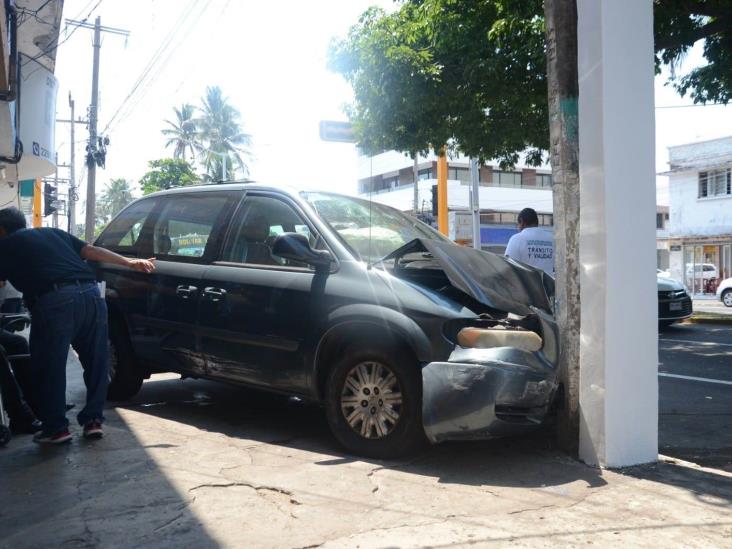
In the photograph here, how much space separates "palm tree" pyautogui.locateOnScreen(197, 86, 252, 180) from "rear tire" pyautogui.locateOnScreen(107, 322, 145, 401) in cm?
4105

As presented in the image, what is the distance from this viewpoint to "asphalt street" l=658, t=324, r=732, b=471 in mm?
4547

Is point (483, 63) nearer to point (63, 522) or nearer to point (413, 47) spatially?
point (413, 47)

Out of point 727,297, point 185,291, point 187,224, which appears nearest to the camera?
point 185,291

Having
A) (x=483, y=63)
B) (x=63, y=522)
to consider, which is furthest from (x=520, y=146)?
(x=63, y=522)

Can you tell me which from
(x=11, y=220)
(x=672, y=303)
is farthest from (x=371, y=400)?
(x=672, y=303)

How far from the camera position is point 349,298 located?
13.6 feet

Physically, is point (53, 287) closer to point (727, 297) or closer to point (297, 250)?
point (297, 250)

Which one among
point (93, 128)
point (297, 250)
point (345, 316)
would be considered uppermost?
point (93, 128)

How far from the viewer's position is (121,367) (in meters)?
5.61

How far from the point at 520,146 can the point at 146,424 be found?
8572mm

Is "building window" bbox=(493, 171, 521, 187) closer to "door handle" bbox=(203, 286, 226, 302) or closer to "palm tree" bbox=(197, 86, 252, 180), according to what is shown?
"palm tree" bbox=(197, 86, 252, 180)

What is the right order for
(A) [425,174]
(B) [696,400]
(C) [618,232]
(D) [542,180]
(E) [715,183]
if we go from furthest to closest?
(D) [542,180] → (A) [425,174] → (E) [715,183] → (B) [696,400] → (C) [618,232]

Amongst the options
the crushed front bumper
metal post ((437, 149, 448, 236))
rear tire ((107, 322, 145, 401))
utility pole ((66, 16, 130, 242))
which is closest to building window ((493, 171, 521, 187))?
metal post ((437, 149, 448, 236))

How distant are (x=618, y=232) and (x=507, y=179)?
40348 mm
